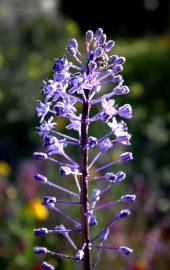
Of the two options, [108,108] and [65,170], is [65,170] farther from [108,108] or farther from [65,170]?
[108,108]

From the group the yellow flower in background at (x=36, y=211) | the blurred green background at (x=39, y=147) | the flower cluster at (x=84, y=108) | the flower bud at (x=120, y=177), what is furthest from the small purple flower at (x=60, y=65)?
the yellow flower in background at (x=36, y=211)

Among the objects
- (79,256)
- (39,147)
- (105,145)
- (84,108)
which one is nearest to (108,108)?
(84,108)

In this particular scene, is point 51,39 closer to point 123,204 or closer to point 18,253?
point 123,204

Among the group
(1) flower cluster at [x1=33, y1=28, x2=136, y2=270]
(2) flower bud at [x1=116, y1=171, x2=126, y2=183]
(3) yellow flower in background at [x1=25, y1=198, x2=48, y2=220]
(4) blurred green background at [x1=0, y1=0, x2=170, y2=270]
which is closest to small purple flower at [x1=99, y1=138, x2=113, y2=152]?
(1) flower cluster at [x1=33, y1=28, x2=136, y2=270]

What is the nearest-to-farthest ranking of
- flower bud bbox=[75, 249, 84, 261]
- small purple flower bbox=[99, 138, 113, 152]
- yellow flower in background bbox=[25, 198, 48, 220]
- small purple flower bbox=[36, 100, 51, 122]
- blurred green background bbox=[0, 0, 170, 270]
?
flower bud bbox=[75, 249, 84, 261] < small purple flower bbox=[36, 100, 51, 122] < small purple flower bbox=[99, 138, 113, 152] < blurred green background bbox=[0, 0, 170, 270] < yellow flower in background bbox=[25, 198, 48, 220]

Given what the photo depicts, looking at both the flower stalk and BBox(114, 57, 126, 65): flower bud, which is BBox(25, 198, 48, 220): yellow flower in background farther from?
BBox(114, 57, 126, 65): flower bud

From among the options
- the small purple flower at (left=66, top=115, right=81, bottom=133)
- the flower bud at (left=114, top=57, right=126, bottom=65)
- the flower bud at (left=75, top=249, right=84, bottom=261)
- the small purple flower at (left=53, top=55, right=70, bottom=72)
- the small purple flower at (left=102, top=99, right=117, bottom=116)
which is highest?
the flower bud at (left=114, top=57, right=126, bottom=65)

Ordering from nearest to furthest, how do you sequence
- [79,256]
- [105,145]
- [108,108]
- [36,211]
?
[79,256]
[108,108]
[105,145]
[36,211]

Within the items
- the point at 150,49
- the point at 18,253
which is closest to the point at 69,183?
the point at 18,253

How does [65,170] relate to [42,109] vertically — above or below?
below
